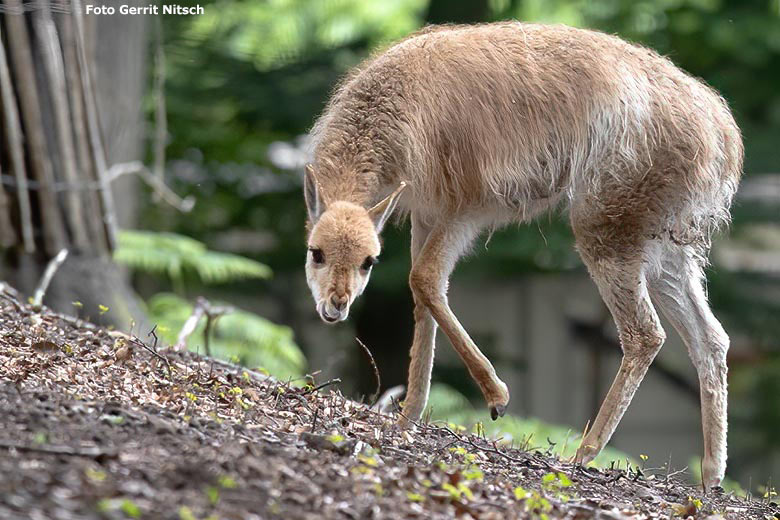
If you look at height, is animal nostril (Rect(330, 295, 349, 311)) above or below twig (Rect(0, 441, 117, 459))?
below

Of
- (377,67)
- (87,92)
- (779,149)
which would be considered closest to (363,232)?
(377,67)

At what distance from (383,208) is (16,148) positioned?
380cm

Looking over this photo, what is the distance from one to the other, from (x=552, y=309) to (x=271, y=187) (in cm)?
510

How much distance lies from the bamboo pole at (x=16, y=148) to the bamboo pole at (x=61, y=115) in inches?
12.1

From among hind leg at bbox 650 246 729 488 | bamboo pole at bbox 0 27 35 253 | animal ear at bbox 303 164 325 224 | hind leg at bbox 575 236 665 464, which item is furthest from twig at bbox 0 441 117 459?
bamboo pole at bbox 0 27 35 253

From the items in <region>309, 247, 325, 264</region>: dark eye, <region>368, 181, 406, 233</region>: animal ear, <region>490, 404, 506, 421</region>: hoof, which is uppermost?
<region>368, 181, 406, 233</region>: animal ear

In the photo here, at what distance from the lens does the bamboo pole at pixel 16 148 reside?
8062 millimetres

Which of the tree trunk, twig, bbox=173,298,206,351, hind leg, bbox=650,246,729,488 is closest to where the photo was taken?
hind leg, bbox=650,246,729,488

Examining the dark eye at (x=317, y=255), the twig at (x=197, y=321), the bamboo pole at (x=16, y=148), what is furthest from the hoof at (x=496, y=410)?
the bamboo pole at (x=16, y=148)

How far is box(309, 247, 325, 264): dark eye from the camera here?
224 inches

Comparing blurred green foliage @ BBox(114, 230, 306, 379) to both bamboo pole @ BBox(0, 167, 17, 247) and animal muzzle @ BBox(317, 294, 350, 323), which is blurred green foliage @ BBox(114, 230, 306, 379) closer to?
bamboo pole @ BBox(0, 167, 17, 247)

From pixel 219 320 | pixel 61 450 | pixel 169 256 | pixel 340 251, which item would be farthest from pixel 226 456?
pixel 169 256

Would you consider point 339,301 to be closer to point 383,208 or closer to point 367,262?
point 367,262

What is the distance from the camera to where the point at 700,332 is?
6824mm
